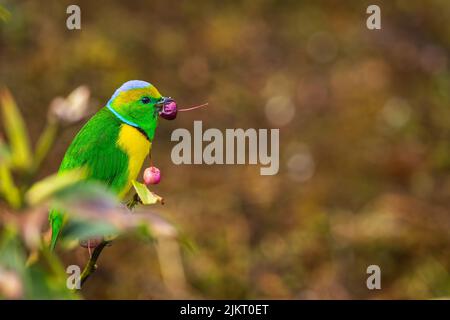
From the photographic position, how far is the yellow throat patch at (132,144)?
0.96 metres

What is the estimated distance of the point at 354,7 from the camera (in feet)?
13.4

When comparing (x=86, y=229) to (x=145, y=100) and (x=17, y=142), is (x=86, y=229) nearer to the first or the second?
(x=17, y=142)

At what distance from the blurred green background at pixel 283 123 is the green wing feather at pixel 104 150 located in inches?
66.7

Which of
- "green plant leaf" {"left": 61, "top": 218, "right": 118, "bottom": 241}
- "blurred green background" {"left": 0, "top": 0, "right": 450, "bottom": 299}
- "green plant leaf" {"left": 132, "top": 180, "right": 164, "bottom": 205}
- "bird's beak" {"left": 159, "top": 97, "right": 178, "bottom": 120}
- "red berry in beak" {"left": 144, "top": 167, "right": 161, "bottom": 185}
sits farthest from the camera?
"blurred green background" {"left": 0, "top": 0, "right": 450, "bottom": 299}

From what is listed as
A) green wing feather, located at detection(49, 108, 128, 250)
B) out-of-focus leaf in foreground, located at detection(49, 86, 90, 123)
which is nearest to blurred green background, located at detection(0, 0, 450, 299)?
green wing feather, located at detection(49, 108, 128, 250)

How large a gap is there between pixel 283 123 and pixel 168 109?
2.86 metres

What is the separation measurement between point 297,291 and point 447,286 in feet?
1.77

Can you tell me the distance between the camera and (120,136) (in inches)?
38.1

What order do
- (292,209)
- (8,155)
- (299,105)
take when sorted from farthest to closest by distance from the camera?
1. (299,105)
2. (292,209)
3. (8,155)

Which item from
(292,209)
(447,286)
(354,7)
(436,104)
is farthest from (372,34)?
(447,286)

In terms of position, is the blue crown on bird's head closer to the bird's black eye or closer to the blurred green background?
the bird's black eye

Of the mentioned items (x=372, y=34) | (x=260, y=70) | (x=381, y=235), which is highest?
(x=372, y=34)

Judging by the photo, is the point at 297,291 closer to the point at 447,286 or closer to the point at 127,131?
the point at 447,286

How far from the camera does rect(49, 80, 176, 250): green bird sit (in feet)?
3.07
